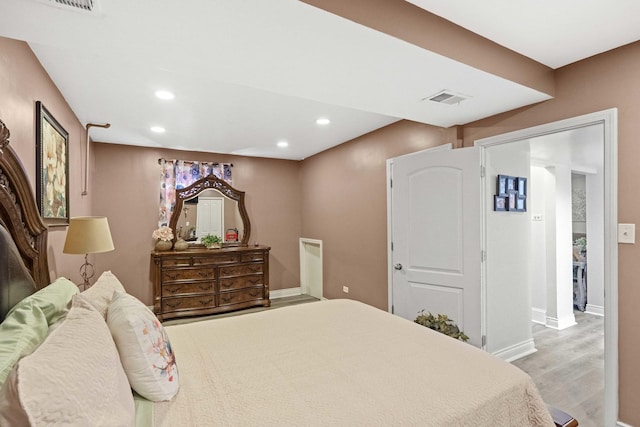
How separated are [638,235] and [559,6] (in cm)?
142

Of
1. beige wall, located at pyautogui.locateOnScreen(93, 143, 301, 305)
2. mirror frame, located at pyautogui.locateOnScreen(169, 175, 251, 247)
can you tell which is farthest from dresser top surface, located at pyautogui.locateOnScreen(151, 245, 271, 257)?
beige wall, located at pyautogui.locateOnScreen(93, 143, 301, 305)

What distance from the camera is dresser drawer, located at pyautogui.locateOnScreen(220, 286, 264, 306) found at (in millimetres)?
4613

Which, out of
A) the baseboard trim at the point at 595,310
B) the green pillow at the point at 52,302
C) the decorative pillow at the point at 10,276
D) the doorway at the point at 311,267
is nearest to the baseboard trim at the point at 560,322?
the baseboard trim at the point at 595,310

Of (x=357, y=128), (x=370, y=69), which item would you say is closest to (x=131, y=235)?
(x=357, y=128)

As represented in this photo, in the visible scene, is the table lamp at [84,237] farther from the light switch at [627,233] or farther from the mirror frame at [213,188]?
the light switch at [627,233]

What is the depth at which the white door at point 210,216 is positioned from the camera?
4996 millimetres

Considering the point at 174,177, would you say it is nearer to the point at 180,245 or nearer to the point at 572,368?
the point at 180,245

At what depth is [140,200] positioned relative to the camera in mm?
4609

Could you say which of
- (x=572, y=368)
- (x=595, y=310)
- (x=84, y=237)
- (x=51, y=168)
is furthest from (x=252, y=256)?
(x=595, y=310)

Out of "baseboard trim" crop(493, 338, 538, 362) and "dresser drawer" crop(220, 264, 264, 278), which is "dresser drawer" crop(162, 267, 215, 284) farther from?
"baseboard trim" crop(493, 338, 538, 362)

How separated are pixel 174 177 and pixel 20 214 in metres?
3.31

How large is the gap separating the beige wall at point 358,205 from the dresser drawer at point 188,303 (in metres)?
1.73

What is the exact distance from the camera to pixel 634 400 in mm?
1956

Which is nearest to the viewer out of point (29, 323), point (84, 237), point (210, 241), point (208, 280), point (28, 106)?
point (29, 323)
